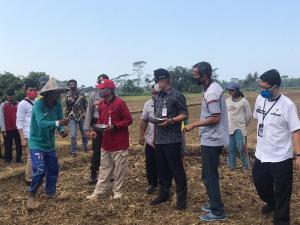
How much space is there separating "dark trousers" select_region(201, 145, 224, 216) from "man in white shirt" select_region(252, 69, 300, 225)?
57 cm

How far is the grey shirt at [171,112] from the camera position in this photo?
6.20 metres

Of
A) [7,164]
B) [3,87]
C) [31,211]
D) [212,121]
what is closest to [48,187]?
[31,211]

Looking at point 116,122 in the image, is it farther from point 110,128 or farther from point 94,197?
point 94,197

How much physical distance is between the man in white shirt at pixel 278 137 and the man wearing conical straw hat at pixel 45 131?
109 inches

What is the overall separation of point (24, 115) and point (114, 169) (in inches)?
82.6

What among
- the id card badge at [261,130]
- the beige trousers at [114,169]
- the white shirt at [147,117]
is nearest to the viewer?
the id card badge at [261,130]

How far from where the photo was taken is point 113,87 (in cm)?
682

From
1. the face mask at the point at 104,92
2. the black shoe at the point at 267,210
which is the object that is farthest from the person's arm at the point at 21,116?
the black shoe at the point at 267,210

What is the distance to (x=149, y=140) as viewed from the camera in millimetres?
7211

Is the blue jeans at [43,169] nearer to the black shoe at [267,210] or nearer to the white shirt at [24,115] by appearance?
the white shirt at [24,115]

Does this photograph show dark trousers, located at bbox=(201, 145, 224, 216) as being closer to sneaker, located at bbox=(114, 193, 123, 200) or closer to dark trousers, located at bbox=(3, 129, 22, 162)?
sneaker, located at bbox=(114, 193, 123, 200)

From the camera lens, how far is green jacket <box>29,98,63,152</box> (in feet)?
21.0

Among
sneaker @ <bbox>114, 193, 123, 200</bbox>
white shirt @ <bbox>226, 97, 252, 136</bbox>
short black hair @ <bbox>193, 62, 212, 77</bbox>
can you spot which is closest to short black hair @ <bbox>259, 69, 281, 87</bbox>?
short black hair @ <bbox>193, 62, 212, 77</bbox>

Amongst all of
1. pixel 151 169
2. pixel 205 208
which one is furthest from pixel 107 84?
pixel 205 208
